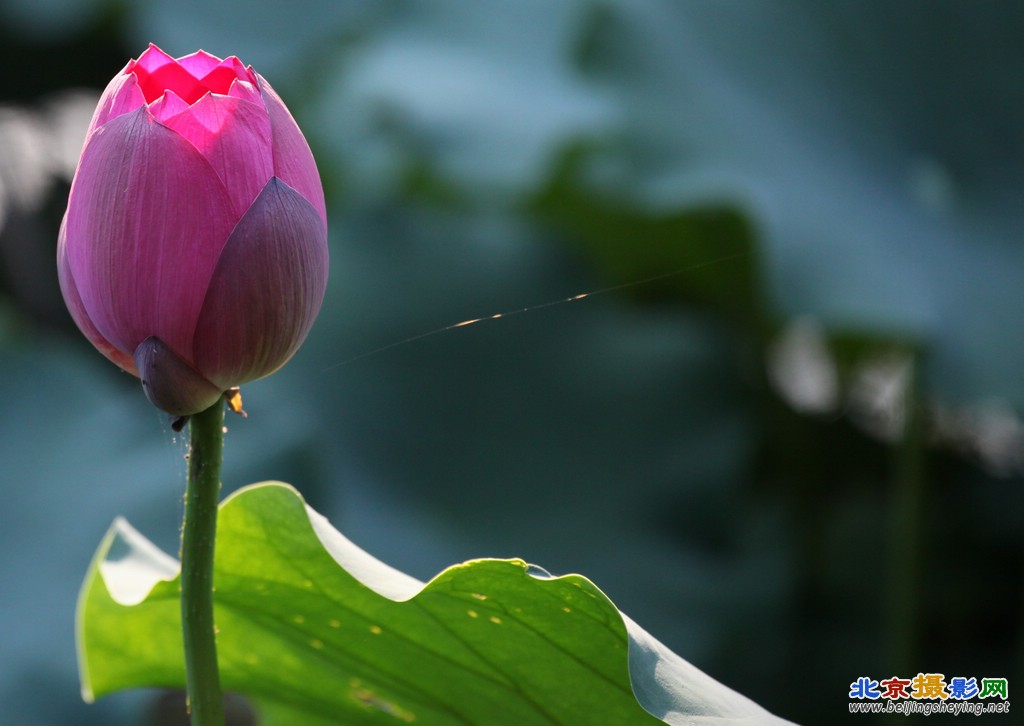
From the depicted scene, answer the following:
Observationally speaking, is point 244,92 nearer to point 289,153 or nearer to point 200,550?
point 289,153

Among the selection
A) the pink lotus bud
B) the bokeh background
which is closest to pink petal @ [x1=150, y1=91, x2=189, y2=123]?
the pink lotus bud

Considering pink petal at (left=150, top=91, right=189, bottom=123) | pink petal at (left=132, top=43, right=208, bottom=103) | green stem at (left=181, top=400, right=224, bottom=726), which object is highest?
pink petal at (left=132, top=43, right=208, bottom=103)

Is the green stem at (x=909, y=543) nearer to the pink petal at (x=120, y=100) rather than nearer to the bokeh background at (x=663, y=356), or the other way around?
the bokeh background at (x=663, y=356)

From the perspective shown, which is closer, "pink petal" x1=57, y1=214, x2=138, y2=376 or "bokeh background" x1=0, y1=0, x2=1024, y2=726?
"pink petal" x1=57, y1=214, x2=138, y2=376

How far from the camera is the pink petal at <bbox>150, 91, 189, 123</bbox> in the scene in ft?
A: 1.04

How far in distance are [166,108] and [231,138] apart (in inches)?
0.9

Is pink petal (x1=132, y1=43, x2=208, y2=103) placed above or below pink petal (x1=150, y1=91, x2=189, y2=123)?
above

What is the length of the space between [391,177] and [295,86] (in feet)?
0.94

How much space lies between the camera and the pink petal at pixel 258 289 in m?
0.31

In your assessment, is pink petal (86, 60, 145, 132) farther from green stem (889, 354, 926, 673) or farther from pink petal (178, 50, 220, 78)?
green stem (889, 354, 926, 673)

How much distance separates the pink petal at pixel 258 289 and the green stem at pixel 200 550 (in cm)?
Result: 2

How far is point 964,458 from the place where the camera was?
3.93 ft

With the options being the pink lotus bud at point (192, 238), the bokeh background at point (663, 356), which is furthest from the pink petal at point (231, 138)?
the bokeh background at point (663, 356)

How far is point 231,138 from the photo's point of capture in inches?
12.3
